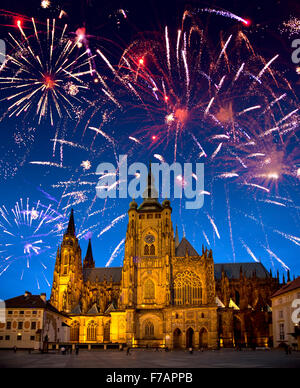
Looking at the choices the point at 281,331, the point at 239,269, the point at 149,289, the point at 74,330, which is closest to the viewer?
the point at 281,331

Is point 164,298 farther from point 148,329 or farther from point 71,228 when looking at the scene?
point 71,228

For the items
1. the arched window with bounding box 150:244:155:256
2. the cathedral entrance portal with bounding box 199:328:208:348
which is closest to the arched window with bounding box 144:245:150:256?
the arched window with bounding box 150:244:155:256

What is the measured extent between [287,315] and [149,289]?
29.1 meters

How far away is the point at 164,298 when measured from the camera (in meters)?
70.4

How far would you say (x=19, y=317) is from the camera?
5778 cm

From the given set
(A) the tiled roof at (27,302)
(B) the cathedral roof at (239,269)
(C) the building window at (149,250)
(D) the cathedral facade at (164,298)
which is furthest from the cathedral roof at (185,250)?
(A) the tiled roof at (27,302)

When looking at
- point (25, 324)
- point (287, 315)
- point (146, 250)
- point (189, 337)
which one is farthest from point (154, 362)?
point (146, 250)

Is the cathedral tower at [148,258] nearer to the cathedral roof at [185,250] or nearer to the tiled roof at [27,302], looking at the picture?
the cathedral roof at [185,250]

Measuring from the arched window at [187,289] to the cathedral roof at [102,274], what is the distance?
85.0 feet

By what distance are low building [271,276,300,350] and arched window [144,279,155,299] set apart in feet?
79.0

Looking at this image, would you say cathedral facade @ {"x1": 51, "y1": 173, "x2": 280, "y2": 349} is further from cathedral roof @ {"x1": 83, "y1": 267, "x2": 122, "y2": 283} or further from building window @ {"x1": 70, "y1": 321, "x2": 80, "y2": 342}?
cathedral roof @ {"x1": 83, "y1": 267, "x2": 122, "y2": 283}

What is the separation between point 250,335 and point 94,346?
29.1 metres

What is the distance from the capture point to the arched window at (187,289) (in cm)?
7044
